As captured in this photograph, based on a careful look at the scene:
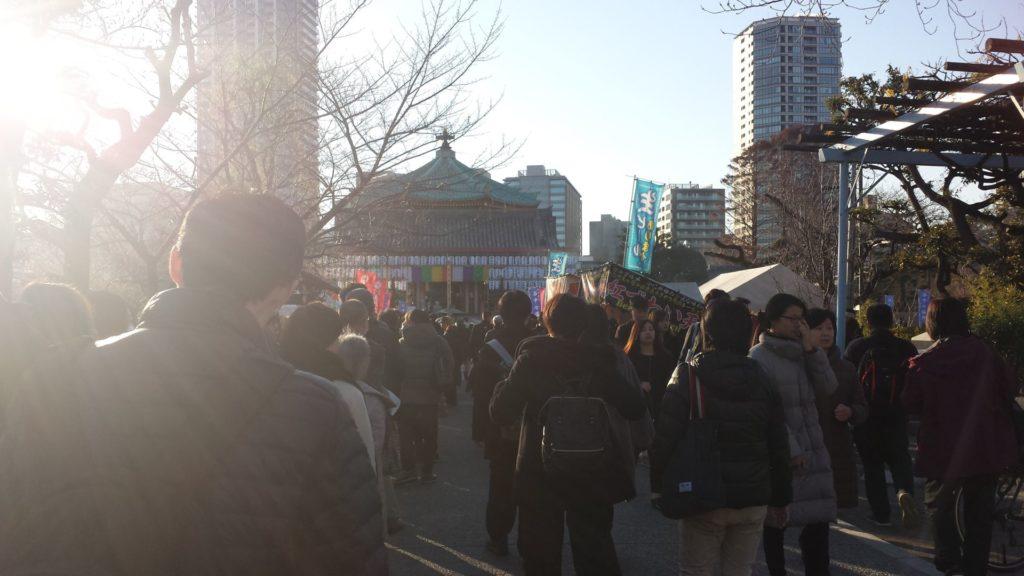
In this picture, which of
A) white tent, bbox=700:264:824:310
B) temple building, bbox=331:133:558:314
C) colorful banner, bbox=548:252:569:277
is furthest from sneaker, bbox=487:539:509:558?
temple building, bbox=331:133:558:314

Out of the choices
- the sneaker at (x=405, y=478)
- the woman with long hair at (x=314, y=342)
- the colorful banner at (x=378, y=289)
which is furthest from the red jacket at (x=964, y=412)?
the colorful banner at (x=378, y=289)

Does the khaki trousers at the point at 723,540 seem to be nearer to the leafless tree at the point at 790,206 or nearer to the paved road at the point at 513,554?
the paved road at the point at 513,554


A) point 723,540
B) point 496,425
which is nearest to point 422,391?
point 496,425

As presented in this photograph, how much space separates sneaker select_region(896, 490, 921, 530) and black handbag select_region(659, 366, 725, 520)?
11.2 feet

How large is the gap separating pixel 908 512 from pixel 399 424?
14.9 ft

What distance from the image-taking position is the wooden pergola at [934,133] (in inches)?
310

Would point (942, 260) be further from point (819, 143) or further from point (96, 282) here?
point (96, 282)

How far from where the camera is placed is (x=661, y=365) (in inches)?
309

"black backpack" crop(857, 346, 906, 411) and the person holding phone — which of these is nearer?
the person holding phone

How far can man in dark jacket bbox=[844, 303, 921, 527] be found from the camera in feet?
21.0

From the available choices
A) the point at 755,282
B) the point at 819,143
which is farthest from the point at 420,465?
the point at 755,282

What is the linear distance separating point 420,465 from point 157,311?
24.2ft

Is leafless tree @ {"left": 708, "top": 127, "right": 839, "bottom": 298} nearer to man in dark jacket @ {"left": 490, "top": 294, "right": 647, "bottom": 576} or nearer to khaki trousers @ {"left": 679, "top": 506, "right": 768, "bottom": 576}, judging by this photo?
man in dark jacket @ {"left": 490, "top": 294, "right": 647, "bottom": 576}

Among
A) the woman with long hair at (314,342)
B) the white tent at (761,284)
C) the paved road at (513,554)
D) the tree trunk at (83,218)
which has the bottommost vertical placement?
the paved road at (513,554)
